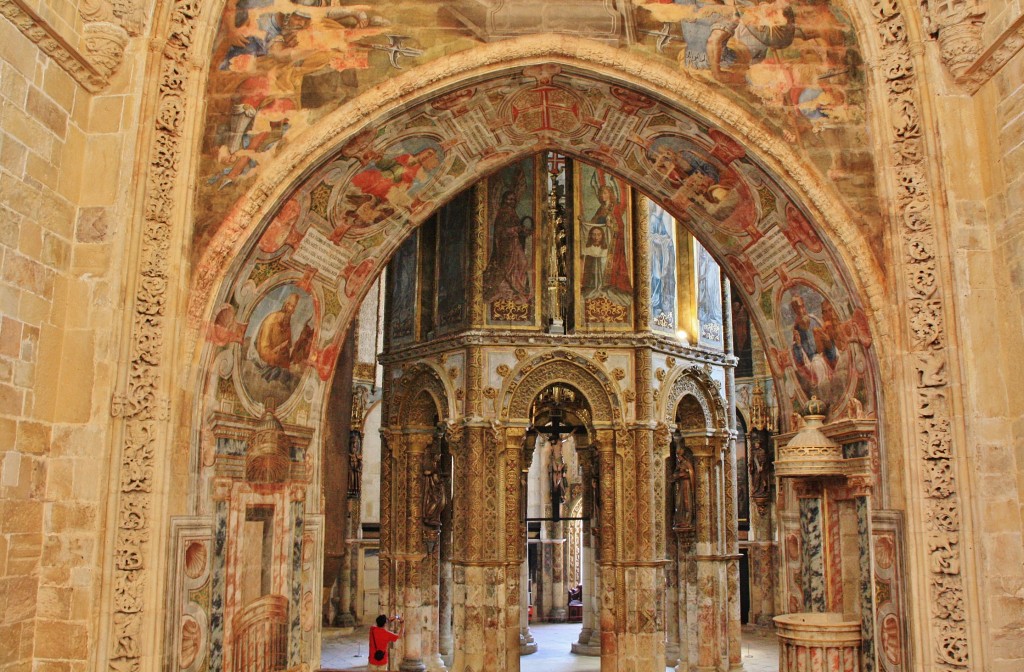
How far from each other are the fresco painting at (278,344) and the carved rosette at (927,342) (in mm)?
5391

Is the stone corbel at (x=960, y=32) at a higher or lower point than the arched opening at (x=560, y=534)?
higher

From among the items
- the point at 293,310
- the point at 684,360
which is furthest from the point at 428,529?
the point at 293,310

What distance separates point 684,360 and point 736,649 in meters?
4.37

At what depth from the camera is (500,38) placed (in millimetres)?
8977

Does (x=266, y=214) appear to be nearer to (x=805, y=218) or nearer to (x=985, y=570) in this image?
(x=805, y=218)

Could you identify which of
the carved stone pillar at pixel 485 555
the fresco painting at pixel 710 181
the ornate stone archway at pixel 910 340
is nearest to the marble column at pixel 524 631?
the carved stone pillar at pixel 485 555

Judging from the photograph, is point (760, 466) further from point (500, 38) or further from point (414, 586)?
point (500, 38)

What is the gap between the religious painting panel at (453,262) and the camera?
1524 cm

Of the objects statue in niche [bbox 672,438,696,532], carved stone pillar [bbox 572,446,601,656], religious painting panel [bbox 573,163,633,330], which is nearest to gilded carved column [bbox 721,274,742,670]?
statue in niche [bbox 672,438,696,532]

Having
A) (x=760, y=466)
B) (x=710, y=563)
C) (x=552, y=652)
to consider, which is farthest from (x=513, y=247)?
(x=760, y=466)

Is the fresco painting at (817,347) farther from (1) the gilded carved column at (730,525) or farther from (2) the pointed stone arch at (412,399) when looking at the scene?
(2) the pointed stone arch at (412,399)

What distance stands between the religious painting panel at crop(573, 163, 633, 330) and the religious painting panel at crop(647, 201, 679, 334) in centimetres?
34

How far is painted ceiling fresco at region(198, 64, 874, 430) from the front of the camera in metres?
8.91

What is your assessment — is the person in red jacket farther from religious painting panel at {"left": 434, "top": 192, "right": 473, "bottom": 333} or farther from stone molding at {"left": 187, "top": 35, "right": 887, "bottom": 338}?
stone molding at {"left": 187, "top": 35, "right": 887, "bottom": 338}
